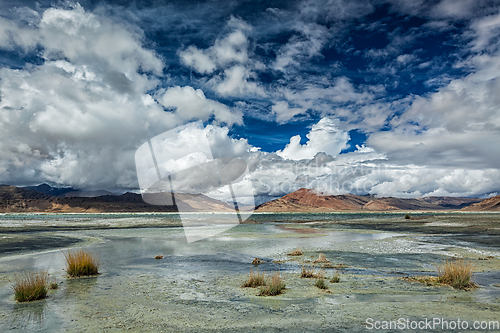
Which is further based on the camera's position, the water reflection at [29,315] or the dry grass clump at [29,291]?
the dry grass clump at [29,291]

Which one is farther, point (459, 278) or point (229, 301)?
point (459, 278)

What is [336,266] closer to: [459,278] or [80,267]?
[459,278]

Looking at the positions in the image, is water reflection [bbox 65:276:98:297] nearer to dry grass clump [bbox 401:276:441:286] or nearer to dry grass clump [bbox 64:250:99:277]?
dry grass clump [bbox 64:250:99:277]

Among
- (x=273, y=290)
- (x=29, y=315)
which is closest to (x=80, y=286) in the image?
(x=29, y=315)

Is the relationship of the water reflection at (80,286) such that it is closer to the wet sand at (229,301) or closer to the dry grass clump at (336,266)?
the wet sand at (229,301)

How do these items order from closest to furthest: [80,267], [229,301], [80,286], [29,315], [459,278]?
[29,315] → [229,301] → [459,278] → [80,286] → [80,267]

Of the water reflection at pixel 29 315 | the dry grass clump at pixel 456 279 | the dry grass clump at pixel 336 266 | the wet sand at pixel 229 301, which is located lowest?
the dry grass clump at pixel 336 266

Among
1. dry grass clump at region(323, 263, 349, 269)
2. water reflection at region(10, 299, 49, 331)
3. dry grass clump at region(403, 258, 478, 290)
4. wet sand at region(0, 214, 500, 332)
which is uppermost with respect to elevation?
dry grass clump at region(403, 258, 478, 290)

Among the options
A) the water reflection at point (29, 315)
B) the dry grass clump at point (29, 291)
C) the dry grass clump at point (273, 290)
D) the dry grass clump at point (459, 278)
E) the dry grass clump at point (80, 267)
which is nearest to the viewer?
the water reflection at point (29, 315)

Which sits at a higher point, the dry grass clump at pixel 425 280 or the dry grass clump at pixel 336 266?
the dry grass clump at pixel 425 280

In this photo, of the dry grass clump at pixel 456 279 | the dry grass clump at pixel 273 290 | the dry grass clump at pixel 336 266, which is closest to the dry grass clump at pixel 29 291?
the dry grass clump at pixel 273 290

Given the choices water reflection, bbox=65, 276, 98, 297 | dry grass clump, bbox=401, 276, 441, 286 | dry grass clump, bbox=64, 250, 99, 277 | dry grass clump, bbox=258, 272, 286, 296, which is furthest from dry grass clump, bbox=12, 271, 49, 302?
dry grass clump, bbox=401, 276, 441, 286

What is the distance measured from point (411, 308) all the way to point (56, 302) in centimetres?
993

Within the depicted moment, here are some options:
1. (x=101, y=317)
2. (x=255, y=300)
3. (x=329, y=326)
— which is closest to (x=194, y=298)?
(x=255, y=300)
